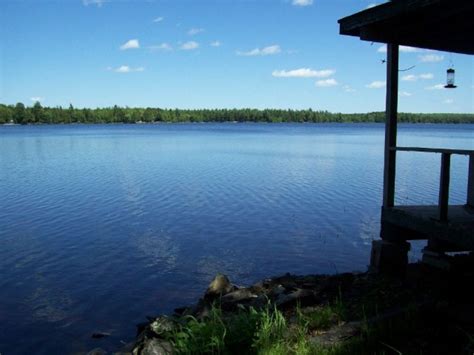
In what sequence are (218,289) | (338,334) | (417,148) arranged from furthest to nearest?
(218,289), (417,148), (338,334)

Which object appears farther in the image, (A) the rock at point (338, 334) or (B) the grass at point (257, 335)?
(A) the rock at point (338, 334)

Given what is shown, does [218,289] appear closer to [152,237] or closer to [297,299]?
[297,299]

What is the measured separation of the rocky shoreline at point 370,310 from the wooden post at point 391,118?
5.15 ft

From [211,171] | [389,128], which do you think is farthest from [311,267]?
[211,171]

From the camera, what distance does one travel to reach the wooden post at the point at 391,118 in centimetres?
870

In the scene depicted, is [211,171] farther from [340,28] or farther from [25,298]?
[340,28]

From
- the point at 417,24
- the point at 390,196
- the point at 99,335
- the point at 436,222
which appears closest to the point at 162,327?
the point at 99,335

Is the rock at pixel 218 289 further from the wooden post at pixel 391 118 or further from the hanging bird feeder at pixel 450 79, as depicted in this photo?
the hanging bird feeder at pixel 450 79

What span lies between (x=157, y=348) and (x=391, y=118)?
5.91 m

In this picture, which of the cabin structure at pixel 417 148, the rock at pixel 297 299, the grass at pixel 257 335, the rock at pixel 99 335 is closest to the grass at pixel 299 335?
the grass at pixel 257 335

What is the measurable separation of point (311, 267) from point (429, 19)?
8038 millimetres

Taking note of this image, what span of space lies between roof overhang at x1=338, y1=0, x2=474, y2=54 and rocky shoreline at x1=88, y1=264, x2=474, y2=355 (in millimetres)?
4177

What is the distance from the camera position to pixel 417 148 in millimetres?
8414

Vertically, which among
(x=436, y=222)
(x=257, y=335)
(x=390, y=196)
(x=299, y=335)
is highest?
(x=390, y=196)
